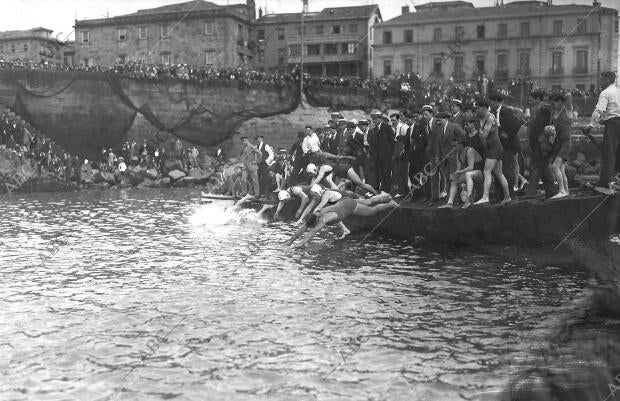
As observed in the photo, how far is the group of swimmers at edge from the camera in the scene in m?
12.7

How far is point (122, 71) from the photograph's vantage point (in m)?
39.9

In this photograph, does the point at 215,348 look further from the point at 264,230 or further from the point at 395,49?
the point at 395,49

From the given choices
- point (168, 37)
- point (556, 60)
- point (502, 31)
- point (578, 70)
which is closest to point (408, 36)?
point (502, 31)

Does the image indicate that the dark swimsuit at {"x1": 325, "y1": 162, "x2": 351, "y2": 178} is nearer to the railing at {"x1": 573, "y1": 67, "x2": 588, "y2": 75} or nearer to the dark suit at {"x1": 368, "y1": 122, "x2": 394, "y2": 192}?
the dark suit at {"x1": 368, "y1": 122, "x2": 394, "y2": 192}

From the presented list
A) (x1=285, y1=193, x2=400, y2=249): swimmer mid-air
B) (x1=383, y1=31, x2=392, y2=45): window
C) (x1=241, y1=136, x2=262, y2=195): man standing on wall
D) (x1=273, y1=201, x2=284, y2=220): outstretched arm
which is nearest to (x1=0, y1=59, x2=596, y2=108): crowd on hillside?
(x1=383, y1=31, x2=392, y2=45): window

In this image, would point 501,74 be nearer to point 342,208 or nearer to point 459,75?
point 459,75

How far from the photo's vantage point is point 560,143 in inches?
419

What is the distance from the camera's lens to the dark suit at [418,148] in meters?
14.0

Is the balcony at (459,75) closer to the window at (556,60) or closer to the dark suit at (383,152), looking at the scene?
the window at (556,60)

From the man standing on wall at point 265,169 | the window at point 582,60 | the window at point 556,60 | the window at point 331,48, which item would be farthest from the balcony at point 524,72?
the window at point 331,48

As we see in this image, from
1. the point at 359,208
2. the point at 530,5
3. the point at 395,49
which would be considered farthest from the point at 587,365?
the point at 395,49

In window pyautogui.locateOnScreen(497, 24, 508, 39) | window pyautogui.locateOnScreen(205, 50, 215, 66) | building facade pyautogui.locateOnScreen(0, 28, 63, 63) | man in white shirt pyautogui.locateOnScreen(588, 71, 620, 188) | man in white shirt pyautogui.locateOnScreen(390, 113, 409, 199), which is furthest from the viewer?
building facade pyautogui.locateOnScreen(0, 28, 63, 63)

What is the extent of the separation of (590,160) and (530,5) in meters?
9.73

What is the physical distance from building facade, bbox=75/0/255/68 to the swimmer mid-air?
4355 cm
